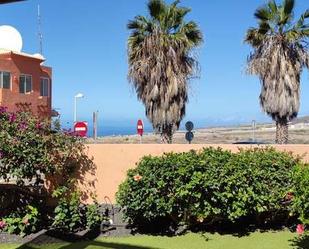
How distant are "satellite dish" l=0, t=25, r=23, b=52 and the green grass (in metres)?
27.5

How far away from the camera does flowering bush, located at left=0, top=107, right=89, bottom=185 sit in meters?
9.13

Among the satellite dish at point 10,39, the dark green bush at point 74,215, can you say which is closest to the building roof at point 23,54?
the satellite dish at point 10,39

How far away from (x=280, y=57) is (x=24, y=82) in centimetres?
1818

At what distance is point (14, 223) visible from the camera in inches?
363

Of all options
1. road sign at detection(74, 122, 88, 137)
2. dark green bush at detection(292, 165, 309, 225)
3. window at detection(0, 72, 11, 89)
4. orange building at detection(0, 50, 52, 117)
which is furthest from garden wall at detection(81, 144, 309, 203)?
window at detection(0, 72, 11, 89)

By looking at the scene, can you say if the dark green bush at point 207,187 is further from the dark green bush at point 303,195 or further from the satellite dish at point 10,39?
the satellite dish at point 10,39

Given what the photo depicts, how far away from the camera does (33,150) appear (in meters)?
9.24

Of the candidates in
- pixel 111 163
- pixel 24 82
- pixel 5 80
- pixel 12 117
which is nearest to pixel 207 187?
pixel 111 163

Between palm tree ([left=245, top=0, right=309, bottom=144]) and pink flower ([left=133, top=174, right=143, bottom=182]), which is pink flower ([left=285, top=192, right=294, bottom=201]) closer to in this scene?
pink flower ([left=133, top=174, right=143, bottom=182])

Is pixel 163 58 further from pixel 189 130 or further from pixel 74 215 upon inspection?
pixel 74 215

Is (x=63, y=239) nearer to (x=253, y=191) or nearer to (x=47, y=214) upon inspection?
(x=47, y=214)

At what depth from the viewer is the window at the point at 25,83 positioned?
3445 cm

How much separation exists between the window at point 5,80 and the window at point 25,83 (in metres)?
1.03

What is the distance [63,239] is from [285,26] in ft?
56.9
